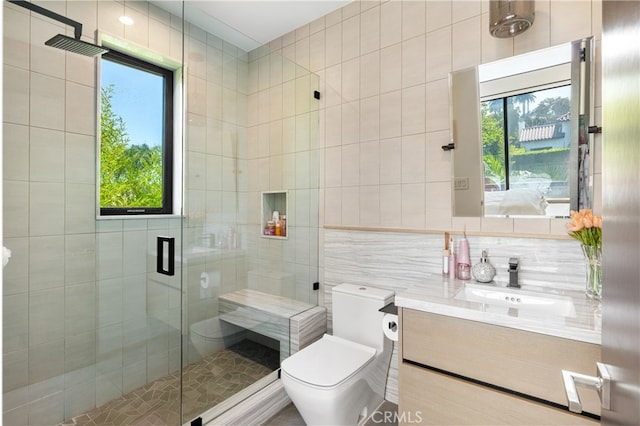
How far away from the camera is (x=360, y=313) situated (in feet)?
6.31

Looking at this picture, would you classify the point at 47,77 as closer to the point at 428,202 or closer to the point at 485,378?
the point at 428,202

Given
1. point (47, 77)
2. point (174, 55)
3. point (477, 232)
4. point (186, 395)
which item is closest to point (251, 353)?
point (186, 395)

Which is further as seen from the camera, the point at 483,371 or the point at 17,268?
the point at 17,268

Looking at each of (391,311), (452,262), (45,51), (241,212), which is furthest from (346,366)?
(45,51)

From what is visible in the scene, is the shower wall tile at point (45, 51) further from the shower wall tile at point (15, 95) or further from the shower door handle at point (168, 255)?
the shower door handle at point (168, 255)

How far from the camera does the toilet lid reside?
5.02 ft

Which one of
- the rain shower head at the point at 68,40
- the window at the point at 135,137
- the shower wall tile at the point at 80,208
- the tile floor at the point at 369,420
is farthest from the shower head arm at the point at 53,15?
the tile floor at the point at 369,420

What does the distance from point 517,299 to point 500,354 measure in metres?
0.40

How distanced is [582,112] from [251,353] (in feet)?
7.10

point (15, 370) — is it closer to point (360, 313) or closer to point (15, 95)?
point (15, 95)

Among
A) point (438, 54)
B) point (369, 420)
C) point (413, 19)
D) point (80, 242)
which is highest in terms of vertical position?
point (413, 19)

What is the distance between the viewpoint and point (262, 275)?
2154mm

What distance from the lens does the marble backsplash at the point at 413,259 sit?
1.50m

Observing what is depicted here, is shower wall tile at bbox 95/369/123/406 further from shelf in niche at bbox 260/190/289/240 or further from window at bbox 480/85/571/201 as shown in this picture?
window at bbox 480/85/571/201
